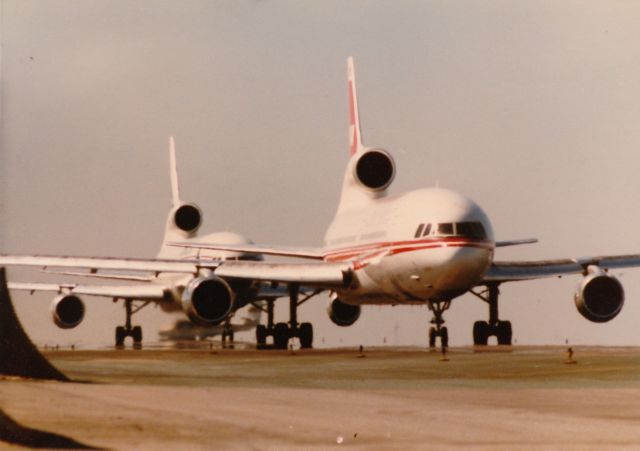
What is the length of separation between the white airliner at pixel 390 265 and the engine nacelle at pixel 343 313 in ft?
22.7

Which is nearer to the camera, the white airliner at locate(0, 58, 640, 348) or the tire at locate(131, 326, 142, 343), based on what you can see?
the white airliner at locate(0, 58, 640, 348)

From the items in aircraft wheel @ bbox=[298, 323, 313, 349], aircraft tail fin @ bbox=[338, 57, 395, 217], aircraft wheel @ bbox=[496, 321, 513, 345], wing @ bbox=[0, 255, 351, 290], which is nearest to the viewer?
wing @ bbox=[0, 255, 351, 290]

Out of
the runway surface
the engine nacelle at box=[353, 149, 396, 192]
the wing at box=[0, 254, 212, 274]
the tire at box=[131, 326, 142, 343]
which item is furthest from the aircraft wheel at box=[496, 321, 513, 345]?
the tire at box=[131, 326, 142, 343]

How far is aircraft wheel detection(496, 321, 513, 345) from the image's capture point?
40219 millimetres

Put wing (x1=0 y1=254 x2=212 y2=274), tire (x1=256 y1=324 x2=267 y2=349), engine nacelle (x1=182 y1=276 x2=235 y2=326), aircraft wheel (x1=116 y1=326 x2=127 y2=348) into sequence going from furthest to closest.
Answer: aircraft wheel (x1=116 y1=326 x2=127 y2=348) < tire (x1=256 y1=324 x2=267 y2=349) < engine nacelle (x1=182 y1=276 x2=235 y2=326) < wing (x1=0 y1=254 x2=212 y2=274)

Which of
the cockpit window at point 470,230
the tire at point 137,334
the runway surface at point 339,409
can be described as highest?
the cockpit window at point 470,230

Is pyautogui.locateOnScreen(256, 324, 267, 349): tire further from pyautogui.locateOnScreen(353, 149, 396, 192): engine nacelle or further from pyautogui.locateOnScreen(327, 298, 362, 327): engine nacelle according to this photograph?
pyautogui.locateOnScreen(327, 298, 362, 327): engine nacelle

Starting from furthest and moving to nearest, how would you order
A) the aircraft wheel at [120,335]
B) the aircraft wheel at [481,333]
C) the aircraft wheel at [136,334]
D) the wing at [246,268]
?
the aircraft wheel at [120,335] → the aircraft wheel at [136,334] → the aircraft wheel at [481,333] → the wing at [246,268]

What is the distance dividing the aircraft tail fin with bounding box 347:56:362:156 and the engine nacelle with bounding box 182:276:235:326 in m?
19.0

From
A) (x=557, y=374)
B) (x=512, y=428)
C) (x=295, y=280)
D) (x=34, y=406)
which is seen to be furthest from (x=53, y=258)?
(x=512, y=428)

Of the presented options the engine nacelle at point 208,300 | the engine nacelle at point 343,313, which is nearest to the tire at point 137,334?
the engine nacelle at point 343,313

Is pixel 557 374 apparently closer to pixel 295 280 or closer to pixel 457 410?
pixel 457 410

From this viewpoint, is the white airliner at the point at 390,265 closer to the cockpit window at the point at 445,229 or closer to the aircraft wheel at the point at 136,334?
the cockpit window at the point at 445,229

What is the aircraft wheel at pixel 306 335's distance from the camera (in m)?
41.3
